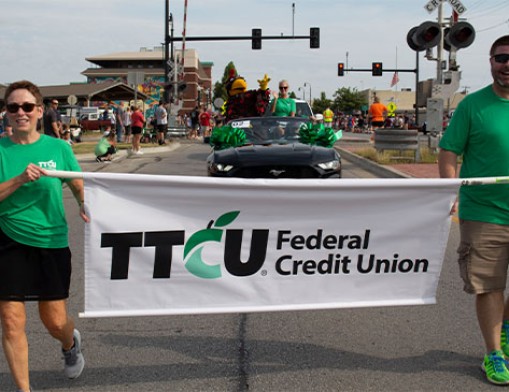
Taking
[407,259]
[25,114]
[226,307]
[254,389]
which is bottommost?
[254,389]

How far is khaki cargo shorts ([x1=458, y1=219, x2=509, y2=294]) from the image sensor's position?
4027mm

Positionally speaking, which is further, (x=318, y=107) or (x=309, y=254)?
(x=318, y=107)

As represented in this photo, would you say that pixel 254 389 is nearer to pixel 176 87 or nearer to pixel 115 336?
pixel 115 336

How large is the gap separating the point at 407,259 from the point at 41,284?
2171 mm

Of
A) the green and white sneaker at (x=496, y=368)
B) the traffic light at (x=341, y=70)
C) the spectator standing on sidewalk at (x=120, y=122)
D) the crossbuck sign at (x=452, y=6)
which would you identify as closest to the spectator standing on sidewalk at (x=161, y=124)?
the spectator standing on sidewalk at (x=120, y=122)

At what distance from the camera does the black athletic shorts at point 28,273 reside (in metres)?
3.58

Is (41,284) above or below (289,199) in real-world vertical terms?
below

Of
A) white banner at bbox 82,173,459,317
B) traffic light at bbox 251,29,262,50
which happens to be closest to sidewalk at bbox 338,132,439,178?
white banner at bbox 82,173,459,317

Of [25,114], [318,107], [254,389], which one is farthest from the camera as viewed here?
[318,107]

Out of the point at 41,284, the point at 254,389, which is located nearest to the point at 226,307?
the point at 254,389

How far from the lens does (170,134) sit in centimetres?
3878

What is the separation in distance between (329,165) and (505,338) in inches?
199

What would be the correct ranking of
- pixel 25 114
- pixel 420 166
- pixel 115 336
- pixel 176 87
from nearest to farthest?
pixel 25 114 < pixel 115 336 < pixel 420 166 < pixel 176 87

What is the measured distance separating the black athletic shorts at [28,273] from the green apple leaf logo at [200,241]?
0.74 m
